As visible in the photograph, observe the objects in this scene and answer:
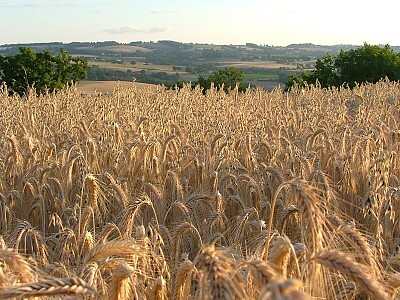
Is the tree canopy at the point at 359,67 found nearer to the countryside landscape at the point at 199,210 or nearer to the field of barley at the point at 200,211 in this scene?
the field of barley at the point at 200,211

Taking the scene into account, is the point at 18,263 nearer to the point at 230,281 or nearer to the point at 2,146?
the point at 230,281

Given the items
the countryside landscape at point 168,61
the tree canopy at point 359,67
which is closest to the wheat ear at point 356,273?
the tree canopy at point 359,67

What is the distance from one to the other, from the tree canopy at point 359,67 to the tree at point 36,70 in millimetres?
9772

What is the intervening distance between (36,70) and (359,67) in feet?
43.4

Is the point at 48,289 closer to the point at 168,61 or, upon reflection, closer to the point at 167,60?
the point at 168,61

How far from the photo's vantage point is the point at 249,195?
157 inches

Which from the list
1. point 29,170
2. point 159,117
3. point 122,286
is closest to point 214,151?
point 29,170

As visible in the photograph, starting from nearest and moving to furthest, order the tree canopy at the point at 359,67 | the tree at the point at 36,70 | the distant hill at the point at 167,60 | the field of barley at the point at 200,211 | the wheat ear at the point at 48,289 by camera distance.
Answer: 1. the wheat ear at the point at 48,289
2. the field of barley at the point at 200,211
3. the tree at the point at 36,70
4. the tree canopy at the point at 359,67
5. the distant hill at the point at 167,60

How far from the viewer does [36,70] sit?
21.6 metres

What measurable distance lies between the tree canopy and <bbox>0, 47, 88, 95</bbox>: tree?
9.77 meters

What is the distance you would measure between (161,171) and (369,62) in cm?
1845

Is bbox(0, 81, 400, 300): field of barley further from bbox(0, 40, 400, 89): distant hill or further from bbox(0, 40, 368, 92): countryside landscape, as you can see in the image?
bbox(0, 40, 400, 89): distant hill

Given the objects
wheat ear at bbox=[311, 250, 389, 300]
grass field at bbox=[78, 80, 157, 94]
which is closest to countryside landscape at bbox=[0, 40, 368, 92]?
grass field at bbox=[78, 80, 157, 94]

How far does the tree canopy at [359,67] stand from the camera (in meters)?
21.3
